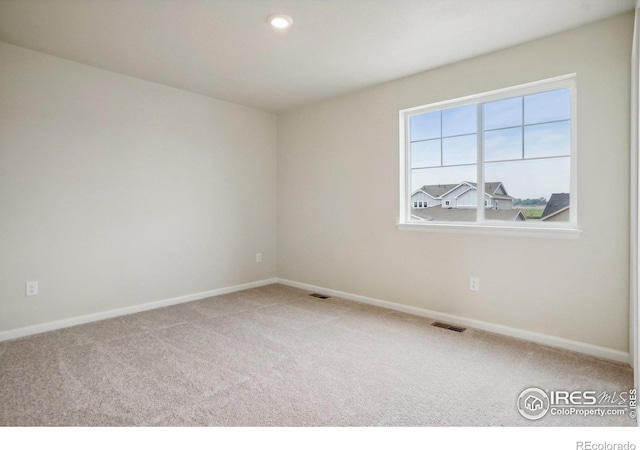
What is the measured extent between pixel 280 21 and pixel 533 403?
2.87 m

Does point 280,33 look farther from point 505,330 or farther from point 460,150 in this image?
point 505,330

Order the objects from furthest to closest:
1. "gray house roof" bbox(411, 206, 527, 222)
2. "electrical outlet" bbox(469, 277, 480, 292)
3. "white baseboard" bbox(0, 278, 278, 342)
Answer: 1. "electrical outlet" bbox(469, 277, 480, 292)
2. "gray house roof" bbox(411, 206, 527, 222)
3. "white baseboard" bbox(0, 278, 278, 342)

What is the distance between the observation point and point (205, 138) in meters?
4.25

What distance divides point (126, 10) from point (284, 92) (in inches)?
75.5

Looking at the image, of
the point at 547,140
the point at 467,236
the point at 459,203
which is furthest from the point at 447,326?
the point at 547,140

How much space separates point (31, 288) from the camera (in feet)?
9.98

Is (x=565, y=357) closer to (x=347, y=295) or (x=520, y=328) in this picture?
(x=520, y=328)

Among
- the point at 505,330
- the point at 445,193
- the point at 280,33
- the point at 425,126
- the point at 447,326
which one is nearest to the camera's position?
the point at 280,33

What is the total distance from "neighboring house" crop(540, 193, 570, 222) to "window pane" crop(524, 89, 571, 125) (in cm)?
62

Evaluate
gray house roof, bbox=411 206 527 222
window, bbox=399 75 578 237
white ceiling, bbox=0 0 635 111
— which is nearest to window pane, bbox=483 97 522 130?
window, bbox=399 75 578 237

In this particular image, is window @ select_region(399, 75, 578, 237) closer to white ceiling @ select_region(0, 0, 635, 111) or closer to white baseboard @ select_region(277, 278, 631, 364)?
white ceiling @ select_region(0, 0, 635, 111)

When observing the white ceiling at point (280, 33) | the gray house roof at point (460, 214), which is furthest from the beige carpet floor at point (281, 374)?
the white ceiling at point (280, 33)

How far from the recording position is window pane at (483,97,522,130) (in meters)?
3.04
